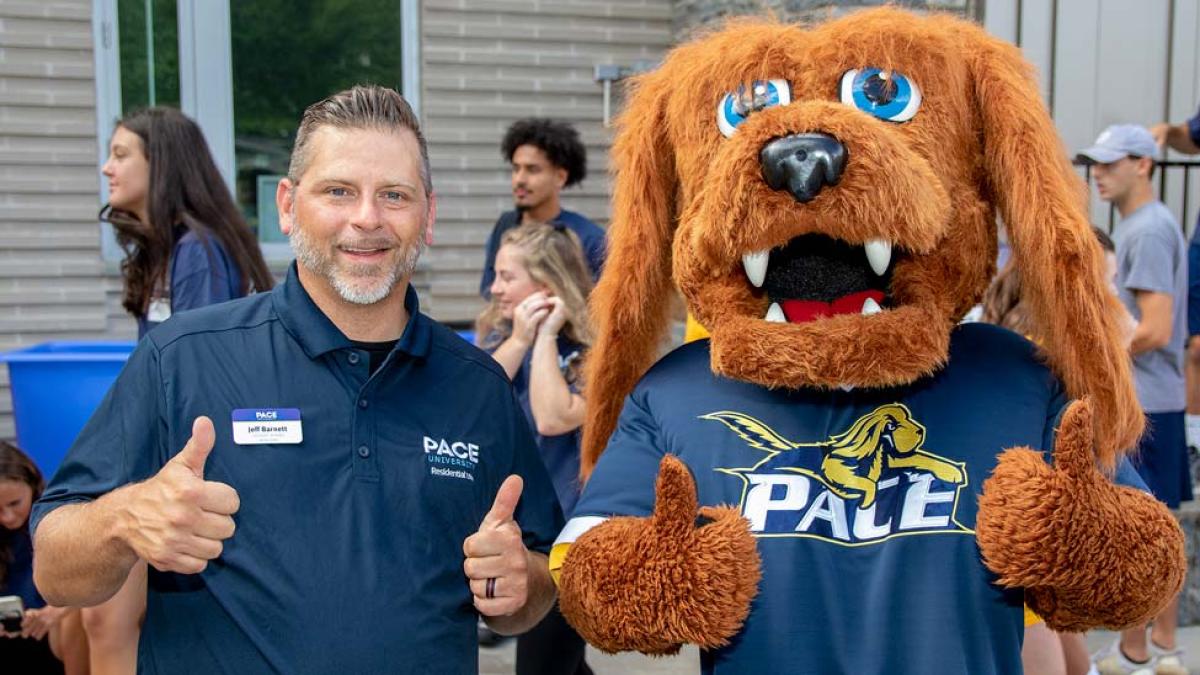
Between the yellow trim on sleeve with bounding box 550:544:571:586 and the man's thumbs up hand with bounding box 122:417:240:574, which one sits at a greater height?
the man's thumbs up hand with bounding box 122:417:240:574

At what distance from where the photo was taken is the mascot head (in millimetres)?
1869

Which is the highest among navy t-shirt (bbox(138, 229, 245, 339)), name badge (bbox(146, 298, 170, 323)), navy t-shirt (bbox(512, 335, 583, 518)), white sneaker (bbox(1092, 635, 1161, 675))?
navy t-shirt (bbox(138, 229, 245, 339))

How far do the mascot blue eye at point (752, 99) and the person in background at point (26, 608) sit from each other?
8.37 feet

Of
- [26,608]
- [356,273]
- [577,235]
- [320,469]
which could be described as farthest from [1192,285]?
[26,608]

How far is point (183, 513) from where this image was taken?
5.87ft

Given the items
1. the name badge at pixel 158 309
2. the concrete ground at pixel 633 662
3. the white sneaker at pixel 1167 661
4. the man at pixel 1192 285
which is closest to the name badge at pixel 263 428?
the name badge at pixel 158 309

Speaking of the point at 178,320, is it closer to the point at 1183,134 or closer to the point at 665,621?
the point at 665,621

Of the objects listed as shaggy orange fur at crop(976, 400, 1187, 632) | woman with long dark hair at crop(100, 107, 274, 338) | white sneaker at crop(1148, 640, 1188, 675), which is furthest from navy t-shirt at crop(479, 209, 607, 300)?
white sneaker at crop(1148, 640, 1188, 675)

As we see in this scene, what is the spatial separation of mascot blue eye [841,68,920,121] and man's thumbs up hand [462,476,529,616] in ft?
2.88

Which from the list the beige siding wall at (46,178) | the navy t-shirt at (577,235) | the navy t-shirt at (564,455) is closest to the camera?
Answer: the navy t-shirt at (564,455)

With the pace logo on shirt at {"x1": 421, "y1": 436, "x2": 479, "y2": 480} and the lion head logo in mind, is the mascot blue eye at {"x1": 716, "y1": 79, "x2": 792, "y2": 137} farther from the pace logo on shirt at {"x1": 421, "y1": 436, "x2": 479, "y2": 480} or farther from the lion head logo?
the pace logo on shirt at {"x1": 421, "y1": 436, "x2": 479, "y2": 480}

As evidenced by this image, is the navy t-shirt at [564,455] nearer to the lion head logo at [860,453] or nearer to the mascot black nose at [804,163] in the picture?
the lion head logo at [860,453]

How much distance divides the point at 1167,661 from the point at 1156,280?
5.06ft

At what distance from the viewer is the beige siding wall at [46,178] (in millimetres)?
6008
